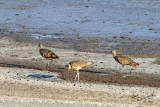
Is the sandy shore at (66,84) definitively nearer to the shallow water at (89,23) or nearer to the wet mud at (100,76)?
A: the wet mud at (100,76)

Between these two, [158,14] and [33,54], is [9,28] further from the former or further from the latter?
[158,14]

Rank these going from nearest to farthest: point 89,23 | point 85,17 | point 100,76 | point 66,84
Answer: point 66,84 → point 100,76 → point 89,23 → point 85,17

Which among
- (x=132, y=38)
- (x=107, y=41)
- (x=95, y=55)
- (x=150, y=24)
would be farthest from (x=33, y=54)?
(x=150, y=24)

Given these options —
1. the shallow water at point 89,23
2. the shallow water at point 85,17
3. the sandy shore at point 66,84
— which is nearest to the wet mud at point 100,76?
the sandy shore at point 66,84

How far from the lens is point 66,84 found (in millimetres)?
14141

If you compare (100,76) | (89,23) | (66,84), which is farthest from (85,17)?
(66,84)

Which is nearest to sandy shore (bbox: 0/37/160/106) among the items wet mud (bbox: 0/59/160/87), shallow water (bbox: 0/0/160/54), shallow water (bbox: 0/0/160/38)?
wet mud (bbox: 0/59/160/87)

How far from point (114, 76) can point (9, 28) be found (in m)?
12.3

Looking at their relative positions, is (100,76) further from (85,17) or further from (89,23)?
(85,17)

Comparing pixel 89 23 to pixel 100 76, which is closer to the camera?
pixel 100 76

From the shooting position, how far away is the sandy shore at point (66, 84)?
39.3 ft

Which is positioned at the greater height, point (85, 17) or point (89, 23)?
point (85, 17)

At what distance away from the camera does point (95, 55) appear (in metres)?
19.1

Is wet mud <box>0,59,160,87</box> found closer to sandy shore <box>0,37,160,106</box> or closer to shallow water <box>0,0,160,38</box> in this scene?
sandy shore <box>0,37,160,106</box>
